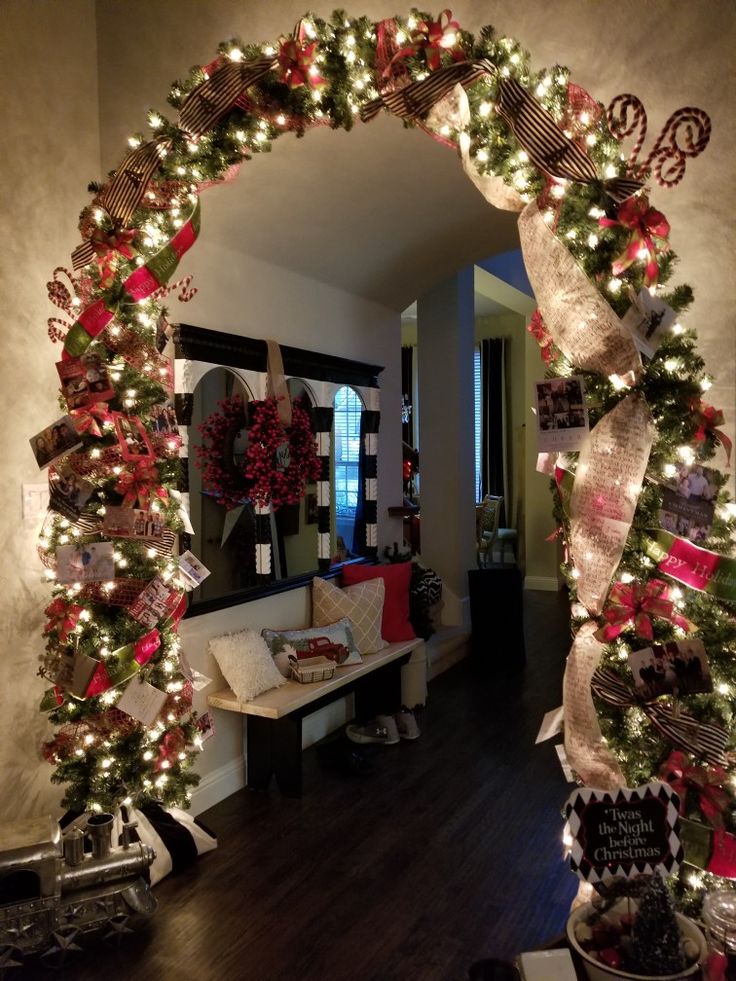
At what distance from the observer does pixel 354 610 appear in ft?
14.1

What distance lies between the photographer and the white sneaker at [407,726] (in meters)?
4.21

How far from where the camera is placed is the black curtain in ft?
29.5

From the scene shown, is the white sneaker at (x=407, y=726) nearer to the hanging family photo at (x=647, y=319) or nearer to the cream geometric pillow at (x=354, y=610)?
the cream geometric pillow at (x=354, y=610)

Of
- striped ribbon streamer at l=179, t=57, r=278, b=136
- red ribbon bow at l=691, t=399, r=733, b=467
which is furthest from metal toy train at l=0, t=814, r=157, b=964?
striped ribbon streamer at l=179, t=57, r=278, b=136

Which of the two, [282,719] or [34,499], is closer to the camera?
[34,499]

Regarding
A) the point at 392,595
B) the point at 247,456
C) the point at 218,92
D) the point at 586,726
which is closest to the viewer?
the point at 586,726

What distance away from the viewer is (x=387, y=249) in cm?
435

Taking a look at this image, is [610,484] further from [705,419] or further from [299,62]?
[299,62]

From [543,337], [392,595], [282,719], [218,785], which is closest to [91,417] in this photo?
[543,337]

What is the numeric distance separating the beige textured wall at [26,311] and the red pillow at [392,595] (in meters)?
2.02

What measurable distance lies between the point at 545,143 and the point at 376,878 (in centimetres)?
251

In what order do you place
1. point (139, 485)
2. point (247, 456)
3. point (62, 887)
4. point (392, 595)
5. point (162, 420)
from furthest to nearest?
1. point (392, 595)
2. point (247, 456)
3. point (162, 420)
4. point (139, 485)
5. point (62, 887)

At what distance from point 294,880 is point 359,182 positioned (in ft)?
9.60

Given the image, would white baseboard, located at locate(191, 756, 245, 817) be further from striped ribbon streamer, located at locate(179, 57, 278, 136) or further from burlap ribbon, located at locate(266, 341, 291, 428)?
striped ribbon streamer, located at locate(179, 57, 278, 136)
